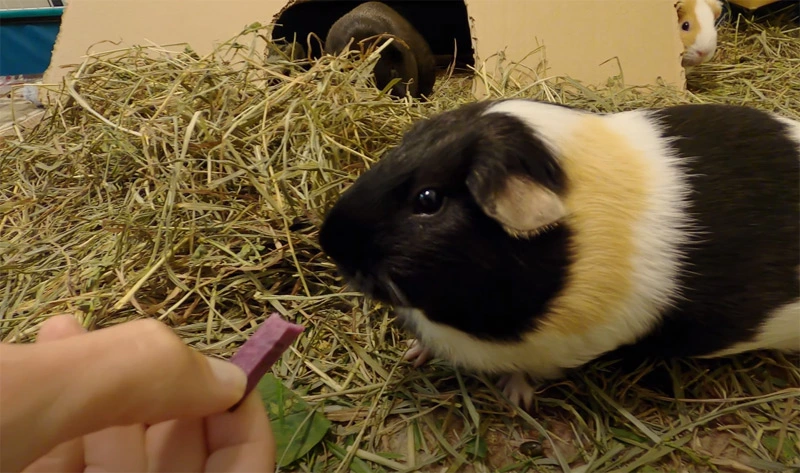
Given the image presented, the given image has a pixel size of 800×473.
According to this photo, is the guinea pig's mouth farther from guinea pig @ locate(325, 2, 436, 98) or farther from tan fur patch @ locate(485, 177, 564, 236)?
guinea pig @ locate(325, 2, 436, 98)

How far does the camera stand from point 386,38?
191cm

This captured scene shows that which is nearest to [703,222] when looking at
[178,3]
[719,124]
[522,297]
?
[719,124]

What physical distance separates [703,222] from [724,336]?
0.19m

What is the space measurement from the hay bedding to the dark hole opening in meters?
0.83

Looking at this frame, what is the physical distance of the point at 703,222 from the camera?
0.83m

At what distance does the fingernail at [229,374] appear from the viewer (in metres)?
0.57

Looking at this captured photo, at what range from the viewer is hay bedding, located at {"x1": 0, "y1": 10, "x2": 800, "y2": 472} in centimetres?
90

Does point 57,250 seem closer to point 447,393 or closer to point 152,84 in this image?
point 152,84

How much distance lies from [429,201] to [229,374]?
359 mm

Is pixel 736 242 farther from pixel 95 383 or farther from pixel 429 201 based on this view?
pixel 95 383

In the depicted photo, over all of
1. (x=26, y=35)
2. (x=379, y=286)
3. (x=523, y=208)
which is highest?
(x=26, y=35)

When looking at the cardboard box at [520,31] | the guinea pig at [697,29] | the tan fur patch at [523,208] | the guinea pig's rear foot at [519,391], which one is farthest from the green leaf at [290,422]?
the guinea pig at [697,29]

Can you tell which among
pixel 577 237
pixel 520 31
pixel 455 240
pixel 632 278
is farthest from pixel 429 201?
pixel 520 31

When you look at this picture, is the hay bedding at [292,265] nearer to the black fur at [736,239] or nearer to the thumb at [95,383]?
the black fur at [736,239]
